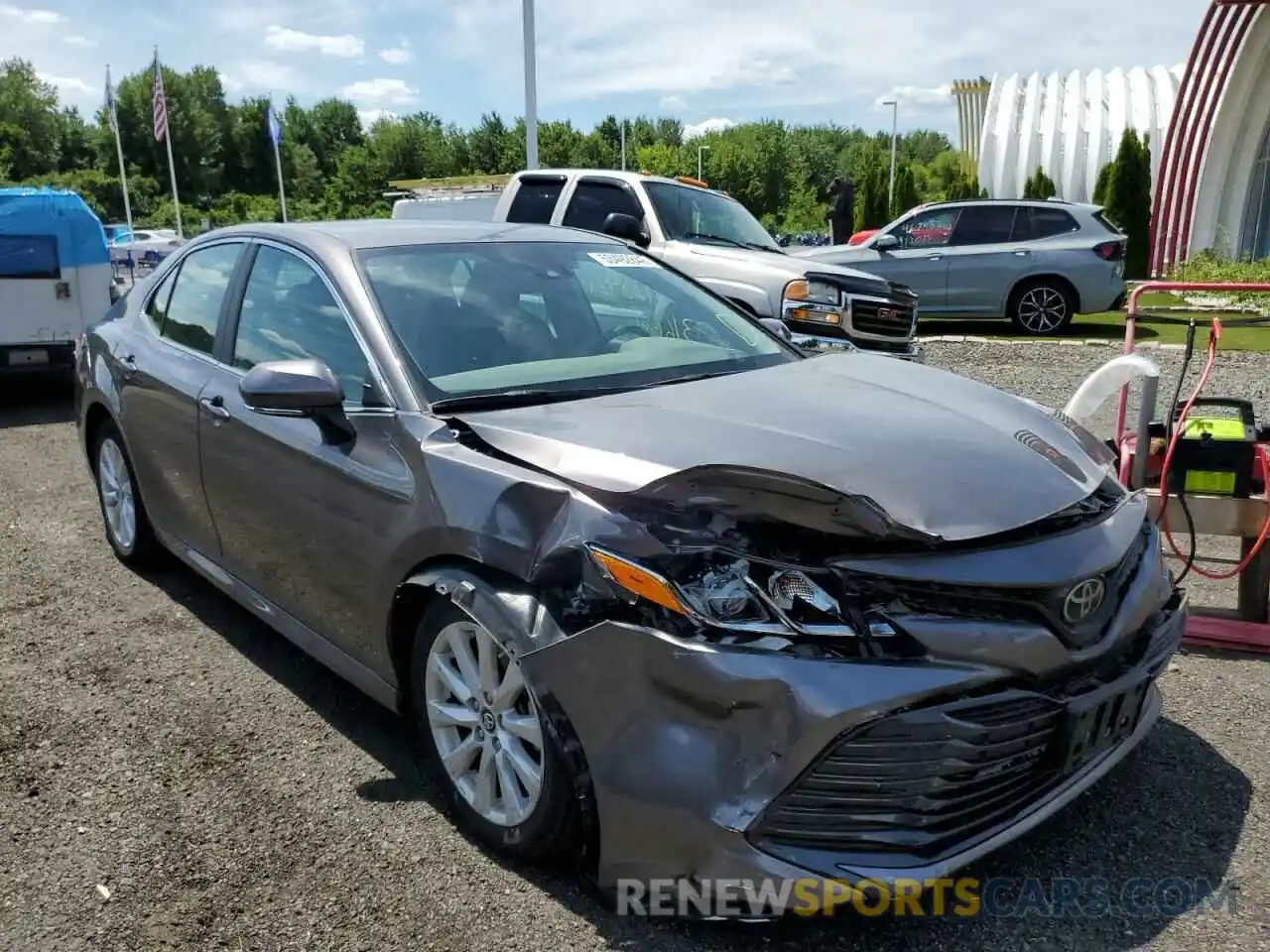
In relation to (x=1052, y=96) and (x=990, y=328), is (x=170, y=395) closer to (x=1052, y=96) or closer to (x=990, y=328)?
(x=990, y=328)

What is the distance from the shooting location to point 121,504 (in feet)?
16.3

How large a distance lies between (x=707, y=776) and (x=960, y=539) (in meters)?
0.75

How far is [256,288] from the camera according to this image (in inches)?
150

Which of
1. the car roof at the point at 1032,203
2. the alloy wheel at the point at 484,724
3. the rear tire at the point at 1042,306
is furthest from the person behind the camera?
the car roof at the point at 1032,203

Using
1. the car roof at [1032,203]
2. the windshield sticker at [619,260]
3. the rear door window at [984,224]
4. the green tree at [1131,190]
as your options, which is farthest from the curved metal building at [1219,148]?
the windshield sticker at [619,260]

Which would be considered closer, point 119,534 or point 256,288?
point 256,288

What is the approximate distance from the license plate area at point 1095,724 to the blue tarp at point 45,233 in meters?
9.74

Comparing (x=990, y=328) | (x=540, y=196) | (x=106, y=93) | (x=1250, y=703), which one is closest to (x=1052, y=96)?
(x=990, y=328)

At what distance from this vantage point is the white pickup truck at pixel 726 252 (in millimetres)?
8297

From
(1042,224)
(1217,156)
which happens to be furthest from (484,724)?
(1217,156)

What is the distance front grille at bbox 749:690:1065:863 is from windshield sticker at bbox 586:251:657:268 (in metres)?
2.35

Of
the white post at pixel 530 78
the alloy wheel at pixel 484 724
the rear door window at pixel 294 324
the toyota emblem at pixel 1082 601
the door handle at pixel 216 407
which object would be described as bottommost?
the alloy wheel at pixel 484 724

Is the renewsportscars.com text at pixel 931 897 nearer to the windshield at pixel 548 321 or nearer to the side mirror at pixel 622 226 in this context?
the windshield at pixel 548 321

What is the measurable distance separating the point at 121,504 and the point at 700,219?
6035mm
